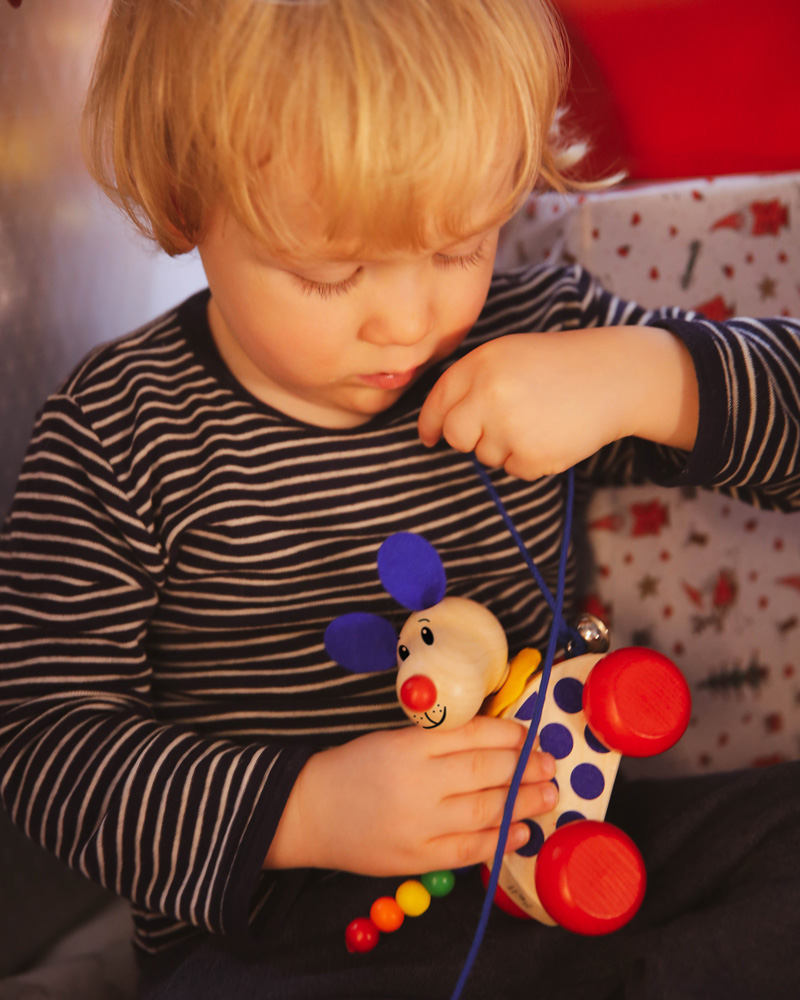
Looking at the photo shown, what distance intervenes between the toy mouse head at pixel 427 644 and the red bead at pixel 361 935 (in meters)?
0.15

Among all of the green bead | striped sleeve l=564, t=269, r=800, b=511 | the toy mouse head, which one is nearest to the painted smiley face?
the toy mouse head

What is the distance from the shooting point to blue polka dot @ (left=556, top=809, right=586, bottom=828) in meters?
0.48

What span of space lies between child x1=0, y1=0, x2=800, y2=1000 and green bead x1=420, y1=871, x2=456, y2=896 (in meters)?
0.02

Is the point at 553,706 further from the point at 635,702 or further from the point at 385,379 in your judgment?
the point at 385,379

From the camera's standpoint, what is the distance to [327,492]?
631 millimetres

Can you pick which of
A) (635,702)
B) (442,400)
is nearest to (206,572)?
(442,400)

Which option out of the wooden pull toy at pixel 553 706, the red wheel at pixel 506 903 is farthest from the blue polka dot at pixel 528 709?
the red wheel at pixel 506 903

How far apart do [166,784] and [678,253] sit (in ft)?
2.02

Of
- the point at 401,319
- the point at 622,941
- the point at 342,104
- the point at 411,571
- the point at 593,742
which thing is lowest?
the point at 622,941

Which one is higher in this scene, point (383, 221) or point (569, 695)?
point (383, 221)

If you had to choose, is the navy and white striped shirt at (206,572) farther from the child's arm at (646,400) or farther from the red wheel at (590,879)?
the red wheel at (590,879)

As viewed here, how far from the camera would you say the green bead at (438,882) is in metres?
0.52

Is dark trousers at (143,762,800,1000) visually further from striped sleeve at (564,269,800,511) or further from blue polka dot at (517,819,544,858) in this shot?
striped sleeve at (564,269,800,511)

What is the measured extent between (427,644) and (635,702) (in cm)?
12
